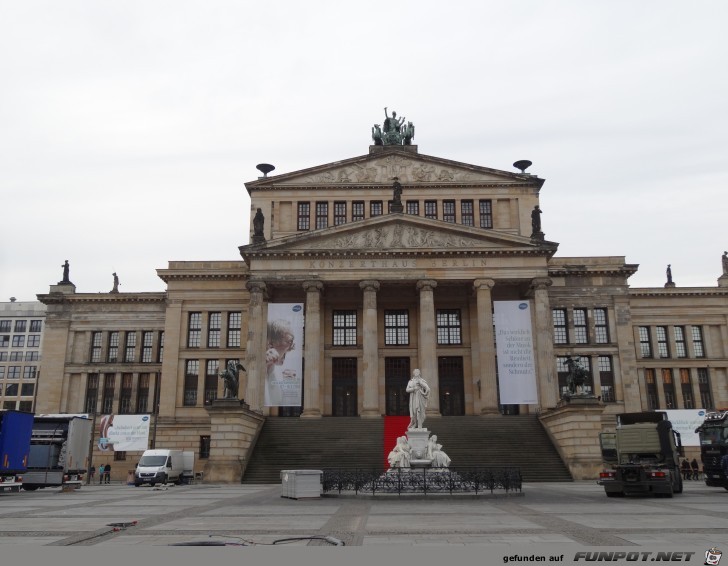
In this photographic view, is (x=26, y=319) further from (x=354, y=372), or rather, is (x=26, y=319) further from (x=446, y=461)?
(x=446, y=461)

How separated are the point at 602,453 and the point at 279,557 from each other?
1583 inches

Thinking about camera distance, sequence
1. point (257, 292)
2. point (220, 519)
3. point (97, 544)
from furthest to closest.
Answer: point (257, 292), point (220, 519), point (97, 544)

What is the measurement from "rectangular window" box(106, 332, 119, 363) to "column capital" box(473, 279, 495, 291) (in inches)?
1300

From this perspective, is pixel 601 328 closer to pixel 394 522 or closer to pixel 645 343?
pixel 645 343

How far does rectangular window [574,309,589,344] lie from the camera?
184ft

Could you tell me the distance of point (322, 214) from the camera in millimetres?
57281

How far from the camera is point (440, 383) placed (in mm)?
53938

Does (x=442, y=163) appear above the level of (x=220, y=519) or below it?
above

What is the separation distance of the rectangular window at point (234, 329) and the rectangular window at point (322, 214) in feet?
34.2

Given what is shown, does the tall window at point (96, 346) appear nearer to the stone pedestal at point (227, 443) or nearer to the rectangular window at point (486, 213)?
the stone pedestal at point (227, 443)

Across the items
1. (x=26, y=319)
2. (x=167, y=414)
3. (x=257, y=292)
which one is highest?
(x=26, y=319)

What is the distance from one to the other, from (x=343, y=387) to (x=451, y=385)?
8721 mm

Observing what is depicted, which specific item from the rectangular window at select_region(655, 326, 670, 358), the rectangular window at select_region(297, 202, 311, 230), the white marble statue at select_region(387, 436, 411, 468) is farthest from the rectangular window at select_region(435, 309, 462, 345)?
the white marble statue at select_region(387, 436, 411, 468)

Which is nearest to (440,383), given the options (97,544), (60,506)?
(60,506)
